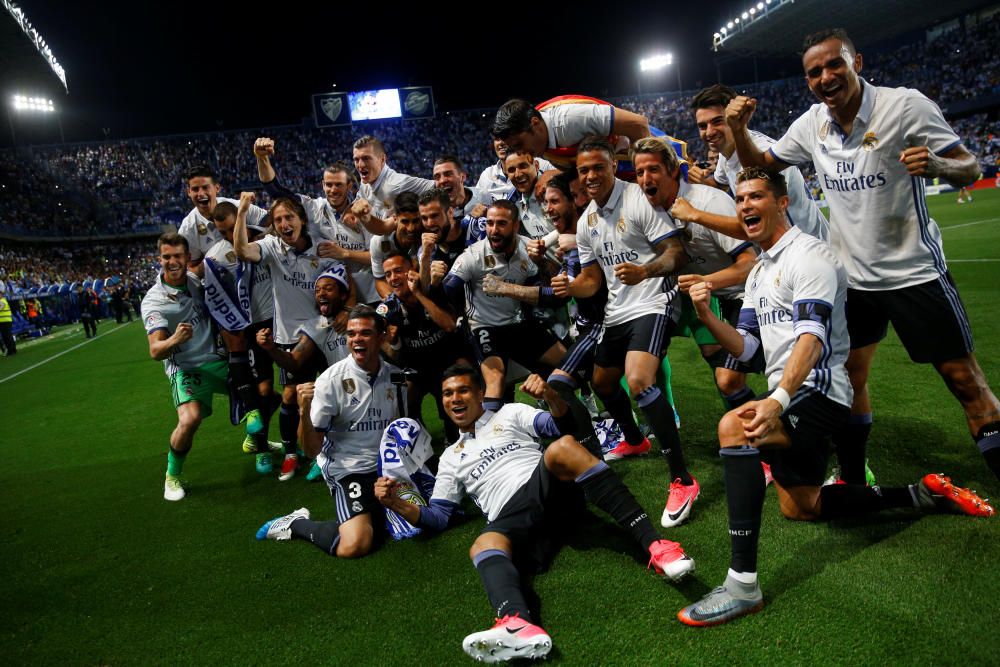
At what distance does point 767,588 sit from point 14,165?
5458cm

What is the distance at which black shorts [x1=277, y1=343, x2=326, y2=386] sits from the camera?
5836 millimetres

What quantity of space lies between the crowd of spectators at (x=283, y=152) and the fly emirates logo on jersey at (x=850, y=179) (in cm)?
4396

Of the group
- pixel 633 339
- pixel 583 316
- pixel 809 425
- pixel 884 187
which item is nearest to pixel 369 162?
pixel 583 316

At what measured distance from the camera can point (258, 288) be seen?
6.26 meters

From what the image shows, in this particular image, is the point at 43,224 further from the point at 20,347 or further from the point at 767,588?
the point at 767,588

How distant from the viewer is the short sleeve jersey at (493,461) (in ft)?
12.2

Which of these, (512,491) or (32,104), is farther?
(32,104)

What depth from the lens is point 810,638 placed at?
8.42 ft

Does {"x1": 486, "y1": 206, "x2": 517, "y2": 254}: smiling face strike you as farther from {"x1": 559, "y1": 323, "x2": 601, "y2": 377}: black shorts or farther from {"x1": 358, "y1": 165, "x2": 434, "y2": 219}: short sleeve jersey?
{"x1": 358, "y1": 165, "x2": 434, "y2": 219}: short sleeve jersey

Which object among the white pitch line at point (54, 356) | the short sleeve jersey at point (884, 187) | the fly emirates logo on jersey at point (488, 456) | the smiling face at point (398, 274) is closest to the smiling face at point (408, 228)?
the smiling face at point (398, 274)

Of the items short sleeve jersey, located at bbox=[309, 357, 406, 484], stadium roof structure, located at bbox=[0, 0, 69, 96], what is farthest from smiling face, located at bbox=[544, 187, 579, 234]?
stadium roof structure, located at bbox=[0, 0, 69, 96]

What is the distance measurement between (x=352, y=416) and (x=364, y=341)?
22.1 inches

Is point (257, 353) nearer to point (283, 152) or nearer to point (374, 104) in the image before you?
point (374, 104)

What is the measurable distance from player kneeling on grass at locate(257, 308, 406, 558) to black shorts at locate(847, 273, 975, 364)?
3175 millimetres
